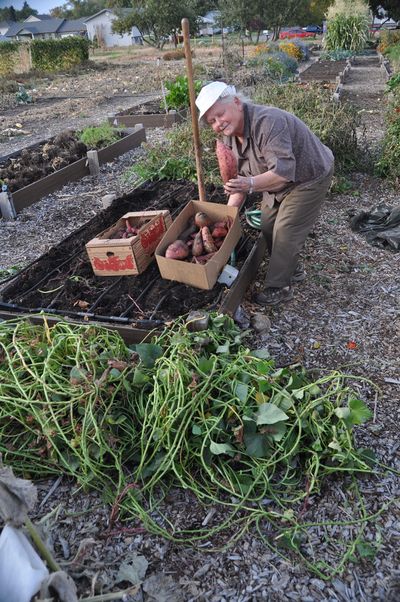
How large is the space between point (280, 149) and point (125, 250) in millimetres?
1392

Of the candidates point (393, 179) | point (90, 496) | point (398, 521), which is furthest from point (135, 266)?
point (393, 179)

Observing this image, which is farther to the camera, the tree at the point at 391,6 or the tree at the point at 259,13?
the tree at the point at 259,13

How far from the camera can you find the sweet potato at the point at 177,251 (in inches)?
136

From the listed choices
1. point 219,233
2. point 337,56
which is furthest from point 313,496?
point 337,56

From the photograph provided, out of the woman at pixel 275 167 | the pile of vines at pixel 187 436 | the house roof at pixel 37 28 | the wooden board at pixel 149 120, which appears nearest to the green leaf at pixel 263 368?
the pile of vines at pixel 187 436

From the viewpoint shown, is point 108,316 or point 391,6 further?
point 391,6

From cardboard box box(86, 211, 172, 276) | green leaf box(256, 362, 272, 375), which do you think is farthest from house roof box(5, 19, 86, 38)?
green leaf box(256, 362, 272, 375)

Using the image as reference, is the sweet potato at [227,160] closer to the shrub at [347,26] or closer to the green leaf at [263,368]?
the green leaf at [263,368]

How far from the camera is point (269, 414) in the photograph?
2279 millimetres

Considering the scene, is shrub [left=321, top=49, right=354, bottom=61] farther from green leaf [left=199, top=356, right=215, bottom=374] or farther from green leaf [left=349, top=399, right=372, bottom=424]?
green leaf [left=349, top=399, right=372, bottom=424]

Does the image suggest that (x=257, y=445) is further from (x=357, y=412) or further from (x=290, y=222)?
(x=290, y=222)

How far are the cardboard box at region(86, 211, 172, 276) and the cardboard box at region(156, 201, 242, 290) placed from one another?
0.26 metres

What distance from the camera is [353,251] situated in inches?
177

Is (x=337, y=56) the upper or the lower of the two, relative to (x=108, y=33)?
lower
